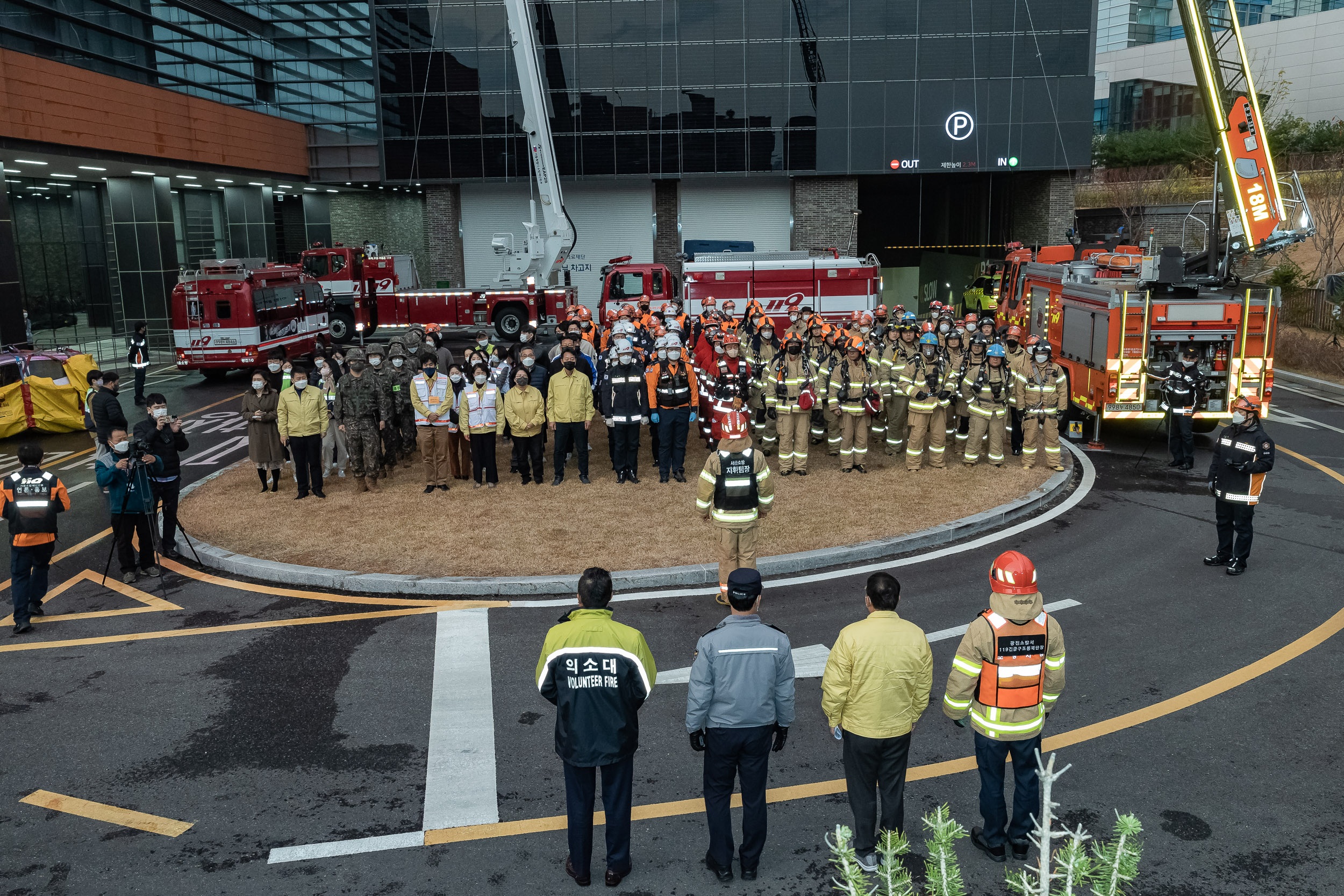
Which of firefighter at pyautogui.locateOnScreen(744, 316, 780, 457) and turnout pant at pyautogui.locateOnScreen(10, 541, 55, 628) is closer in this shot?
turnout pant at pyautogui.locateOnScreen(10, 541, 55, 628)

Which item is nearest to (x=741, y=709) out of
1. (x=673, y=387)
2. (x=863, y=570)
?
(x=863, y=570)

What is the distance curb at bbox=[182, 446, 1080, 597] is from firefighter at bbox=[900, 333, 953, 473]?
2704 millimetres

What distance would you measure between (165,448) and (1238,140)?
1733 centimetres

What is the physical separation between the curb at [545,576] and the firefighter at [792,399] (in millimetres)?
2947

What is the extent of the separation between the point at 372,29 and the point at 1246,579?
112 feet

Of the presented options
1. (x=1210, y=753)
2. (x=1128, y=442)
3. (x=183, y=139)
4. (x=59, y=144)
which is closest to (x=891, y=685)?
(x=1210, y=753)

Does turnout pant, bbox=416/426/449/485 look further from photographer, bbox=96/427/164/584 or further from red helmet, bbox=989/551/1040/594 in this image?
red helmet, bbox=989/551/1040/594

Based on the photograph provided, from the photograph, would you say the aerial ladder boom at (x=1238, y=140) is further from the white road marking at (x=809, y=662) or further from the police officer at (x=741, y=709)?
the police officer at (x=741, y=709)

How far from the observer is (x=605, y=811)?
533 cm

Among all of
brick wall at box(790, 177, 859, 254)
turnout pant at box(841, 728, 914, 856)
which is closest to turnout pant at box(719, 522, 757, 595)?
turnout pant at box(841, 728, 914, 856)

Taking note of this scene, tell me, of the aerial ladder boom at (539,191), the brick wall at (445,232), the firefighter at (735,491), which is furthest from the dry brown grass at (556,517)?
the brick wall at (445,232)

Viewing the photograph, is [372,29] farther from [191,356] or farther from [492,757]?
[492,757]

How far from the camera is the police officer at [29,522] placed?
9062 mm

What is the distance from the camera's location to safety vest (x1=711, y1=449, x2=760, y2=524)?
8562 millimetres
